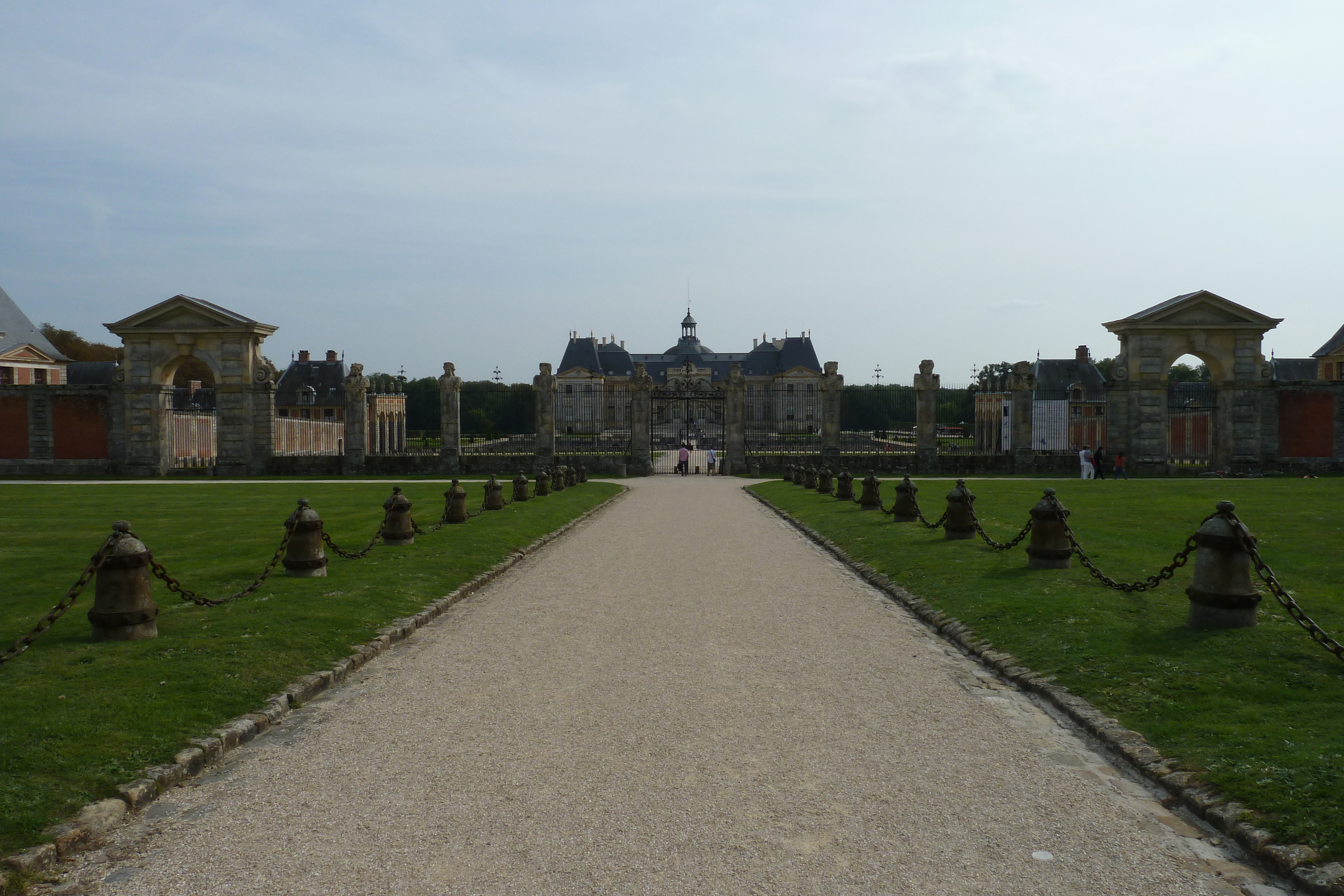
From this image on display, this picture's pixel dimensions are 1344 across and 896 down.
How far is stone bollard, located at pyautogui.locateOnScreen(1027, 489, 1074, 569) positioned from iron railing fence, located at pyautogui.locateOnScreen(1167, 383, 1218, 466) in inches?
840

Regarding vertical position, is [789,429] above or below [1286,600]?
above

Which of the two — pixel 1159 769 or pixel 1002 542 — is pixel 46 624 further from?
pixel 1002 542

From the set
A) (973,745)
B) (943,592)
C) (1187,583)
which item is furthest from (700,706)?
(1187,583)

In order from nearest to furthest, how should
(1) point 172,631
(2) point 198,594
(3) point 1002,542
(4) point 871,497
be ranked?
(1) point 172,631
(2) point 198,594
(3) point 1002,542
(4) point 871,497

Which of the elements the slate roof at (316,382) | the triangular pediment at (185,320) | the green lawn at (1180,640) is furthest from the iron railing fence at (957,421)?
the slate roof at (316,382)

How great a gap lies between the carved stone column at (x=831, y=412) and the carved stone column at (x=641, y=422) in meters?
2.89

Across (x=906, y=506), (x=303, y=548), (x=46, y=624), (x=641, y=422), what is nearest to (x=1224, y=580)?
(x=46, y=624)

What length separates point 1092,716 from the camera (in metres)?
5.28

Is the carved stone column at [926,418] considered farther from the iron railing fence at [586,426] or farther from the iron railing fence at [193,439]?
the iron railing fence at [193,439]

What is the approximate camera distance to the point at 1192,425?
35.3 meters

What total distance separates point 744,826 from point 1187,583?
665cm

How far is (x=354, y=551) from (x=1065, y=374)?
49948 mm

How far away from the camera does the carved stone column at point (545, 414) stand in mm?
30531

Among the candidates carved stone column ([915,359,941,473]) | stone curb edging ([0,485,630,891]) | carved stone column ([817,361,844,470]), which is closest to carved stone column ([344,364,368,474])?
carved stone column ([817,361,844,470])
